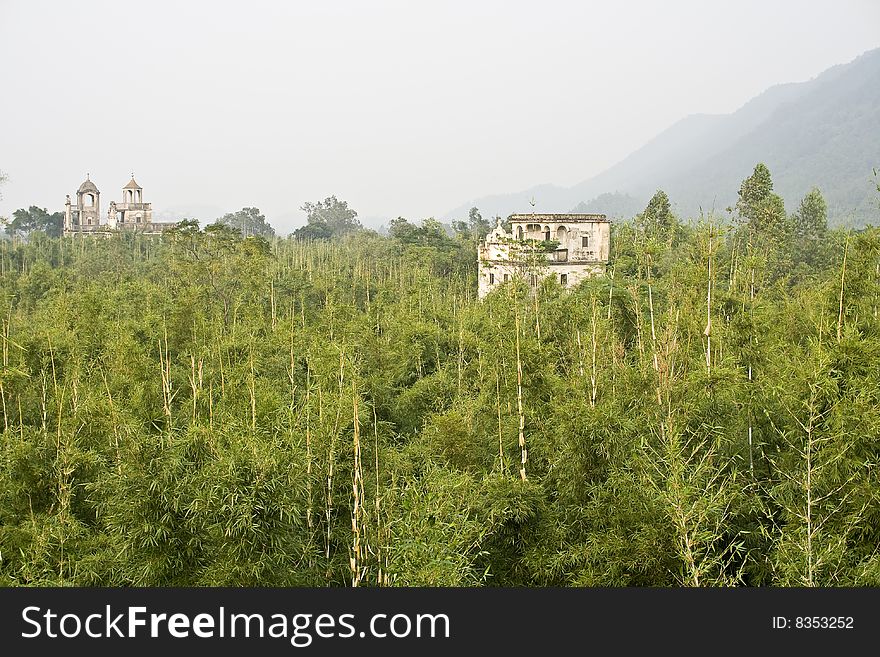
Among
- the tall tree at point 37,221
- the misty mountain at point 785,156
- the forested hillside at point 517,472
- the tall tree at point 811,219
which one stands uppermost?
the misty mountain at point 785,156

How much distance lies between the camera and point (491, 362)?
286 inches

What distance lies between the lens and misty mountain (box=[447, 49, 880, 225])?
66625 mm

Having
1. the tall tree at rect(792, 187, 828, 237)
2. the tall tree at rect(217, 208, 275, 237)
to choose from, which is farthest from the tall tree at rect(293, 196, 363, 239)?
the tall tree at rect(792, 187, 828, 237)

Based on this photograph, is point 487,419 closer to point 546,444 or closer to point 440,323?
point 546,444

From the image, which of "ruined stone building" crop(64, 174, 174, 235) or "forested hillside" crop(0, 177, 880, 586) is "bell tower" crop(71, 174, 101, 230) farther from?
"forested hillside" crop(0, 177, 880, 586)

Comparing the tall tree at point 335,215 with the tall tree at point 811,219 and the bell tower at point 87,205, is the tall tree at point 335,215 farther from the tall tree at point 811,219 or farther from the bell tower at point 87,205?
the tall tree at point 811,219

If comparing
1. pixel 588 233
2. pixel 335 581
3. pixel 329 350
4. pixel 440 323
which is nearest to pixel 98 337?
pixel 329 350

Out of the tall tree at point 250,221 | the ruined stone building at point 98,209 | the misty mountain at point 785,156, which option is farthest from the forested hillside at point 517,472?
the tall tree at point 250,221

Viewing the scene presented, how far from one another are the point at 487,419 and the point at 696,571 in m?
3.05

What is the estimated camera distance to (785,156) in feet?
267

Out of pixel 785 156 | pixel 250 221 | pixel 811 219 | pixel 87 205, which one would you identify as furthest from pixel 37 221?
pixel 785 156

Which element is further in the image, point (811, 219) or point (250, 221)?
point (250, 221)

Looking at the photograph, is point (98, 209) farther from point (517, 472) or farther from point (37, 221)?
point (517, 472)

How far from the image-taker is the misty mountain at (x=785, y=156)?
219 ft
